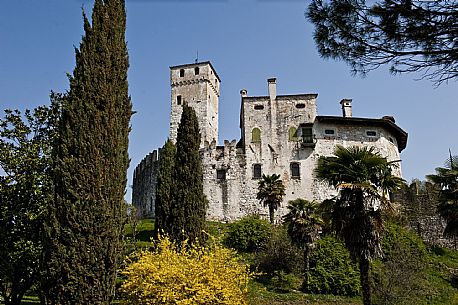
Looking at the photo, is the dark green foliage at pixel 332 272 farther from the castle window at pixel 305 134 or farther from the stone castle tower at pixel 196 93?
the stone castle tower at pixel 196 93

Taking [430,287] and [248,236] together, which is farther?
[248,236]

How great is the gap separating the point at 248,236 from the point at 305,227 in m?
7.09

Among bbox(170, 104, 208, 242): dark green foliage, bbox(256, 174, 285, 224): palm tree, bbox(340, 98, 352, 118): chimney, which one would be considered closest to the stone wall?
bbox(256, 174, 285, 224): palm tree

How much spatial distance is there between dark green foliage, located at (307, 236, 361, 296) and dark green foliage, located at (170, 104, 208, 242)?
977 centimetres

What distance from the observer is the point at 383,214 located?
56.4ft

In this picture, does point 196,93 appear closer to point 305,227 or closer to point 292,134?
point 292,134

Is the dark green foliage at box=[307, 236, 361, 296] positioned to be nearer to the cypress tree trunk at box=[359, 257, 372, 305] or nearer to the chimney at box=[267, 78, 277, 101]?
the cypress tree trunk at box=[359, 257, 372, 305]

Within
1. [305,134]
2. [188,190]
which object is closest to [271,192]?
[305,134]

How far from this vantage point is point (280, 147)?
45.2 meters

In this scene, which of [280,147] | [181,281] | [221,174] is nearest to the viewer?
[181,281]

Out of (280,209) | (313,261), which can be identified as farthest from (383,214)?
(280,209)

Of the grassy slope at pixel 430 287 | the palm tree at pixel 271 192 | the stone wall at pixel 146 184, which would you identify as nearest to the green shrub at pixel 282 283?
the grassy slope at pixel 430 287

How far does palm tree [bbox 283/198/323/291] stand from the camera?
91.0ft

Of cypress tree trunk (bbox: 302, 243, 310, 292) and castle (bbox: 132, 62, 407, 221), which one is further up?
castle (bbox: 132, 62, 407, 221)
